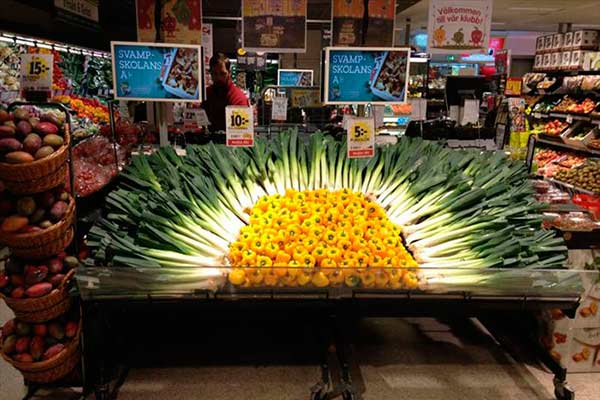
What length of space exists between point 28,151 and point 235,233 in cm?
100

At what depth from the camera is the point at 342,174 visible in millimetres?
3129

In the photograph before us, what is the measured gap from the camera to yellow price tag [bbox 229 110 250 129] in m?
3.18

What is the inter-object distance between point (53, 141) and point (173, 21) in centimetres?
179

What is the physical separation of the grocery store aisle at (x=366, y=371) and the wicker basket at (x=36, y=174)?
3.71 ft

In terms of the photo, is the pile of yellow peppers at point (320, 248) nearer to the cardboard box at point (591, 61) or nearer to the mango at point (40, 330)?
the mango at point (40, 330)

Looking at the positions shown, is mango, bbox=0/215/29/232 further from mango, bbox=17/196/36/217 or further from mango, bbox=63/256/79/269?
mango, bbox=63/256/79/269

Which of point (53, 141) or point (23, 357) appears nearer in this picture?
point (53, 141)

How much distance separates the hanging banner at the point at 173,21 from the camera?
361 cm

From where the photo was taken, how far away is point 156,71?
127 inches

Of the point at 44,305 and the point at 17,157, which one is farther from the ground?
the point at 17,157

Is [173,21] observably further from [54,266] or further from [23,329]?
[23,329]

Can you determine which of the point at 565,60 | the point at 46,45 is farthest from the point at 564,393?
the point at 565,60

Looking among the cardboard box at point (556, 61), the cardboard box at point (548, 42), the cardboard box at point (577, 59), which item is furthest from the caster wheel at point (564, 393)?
the cardboard box at point (548, 42)

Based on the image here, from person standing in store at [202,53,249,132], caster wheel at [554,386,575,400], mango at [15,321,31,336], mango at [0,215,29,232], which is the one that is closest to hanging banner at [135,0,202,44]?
person standing in store at [202,53,249,132]
